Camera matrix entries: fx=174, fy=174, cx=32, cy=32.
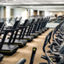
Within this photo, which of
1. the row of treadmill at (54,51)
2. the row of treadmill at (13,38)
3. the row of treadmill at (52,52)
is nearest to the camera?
the row of treadmill at (52,52)

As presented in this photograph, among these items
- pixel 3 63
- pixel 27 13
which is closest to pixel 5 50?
pixel 3 63

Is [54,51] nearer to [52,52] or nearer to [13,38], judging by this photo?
[52,52]

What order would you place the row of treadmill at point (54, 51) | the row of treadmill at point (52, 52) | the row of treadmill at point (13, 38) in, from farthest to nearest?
1. the row of treadmill at point (13, 38)
2. the row of treadmill at point (54, 51)
3. the row of treadmill at point (52, 52)

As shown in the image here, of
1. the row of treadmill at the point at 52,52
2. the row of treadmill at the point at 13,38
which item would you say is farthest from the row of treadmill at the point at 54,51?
the row of treadmill at the point at 13,38

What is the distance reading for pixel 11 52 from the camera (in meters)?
5.61

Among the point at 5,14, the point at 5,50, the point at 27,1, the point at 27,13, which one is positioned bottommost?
the point at 27,13

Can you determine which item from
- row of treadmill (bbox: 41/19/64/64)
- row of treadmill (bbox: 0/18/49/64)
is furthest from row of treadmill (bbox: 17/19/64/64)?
row of treadmill (bbox: 0/18/49/64)

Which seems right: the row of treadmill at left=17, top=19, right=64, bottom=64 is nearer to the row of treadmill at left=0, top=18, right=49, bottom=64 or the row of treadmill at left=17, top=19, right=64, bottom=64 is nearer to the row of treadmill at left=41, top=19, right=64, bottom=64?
the row of treadmill at left=41, top=19, right=64, bottom=64

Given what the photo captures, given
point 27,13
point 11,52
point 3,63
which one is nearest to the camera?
point 3,63

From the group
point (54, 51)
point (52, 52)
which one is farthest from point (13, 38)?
point (52, 52)

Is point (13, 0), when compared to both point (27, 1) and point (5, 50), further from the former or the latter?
point (5, 50)

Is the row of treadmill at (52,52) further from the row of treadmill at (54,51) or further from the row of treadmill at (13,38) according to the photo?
the row of treadmill at (13,38)

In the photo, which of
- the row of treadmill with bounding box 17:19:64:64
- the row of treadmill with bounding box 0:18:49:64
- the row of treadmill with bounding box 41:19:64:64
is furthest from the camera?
the row of treadmill with bounding box 0:18:49:64

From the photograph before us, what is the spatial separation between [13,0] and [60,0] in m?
4.56
